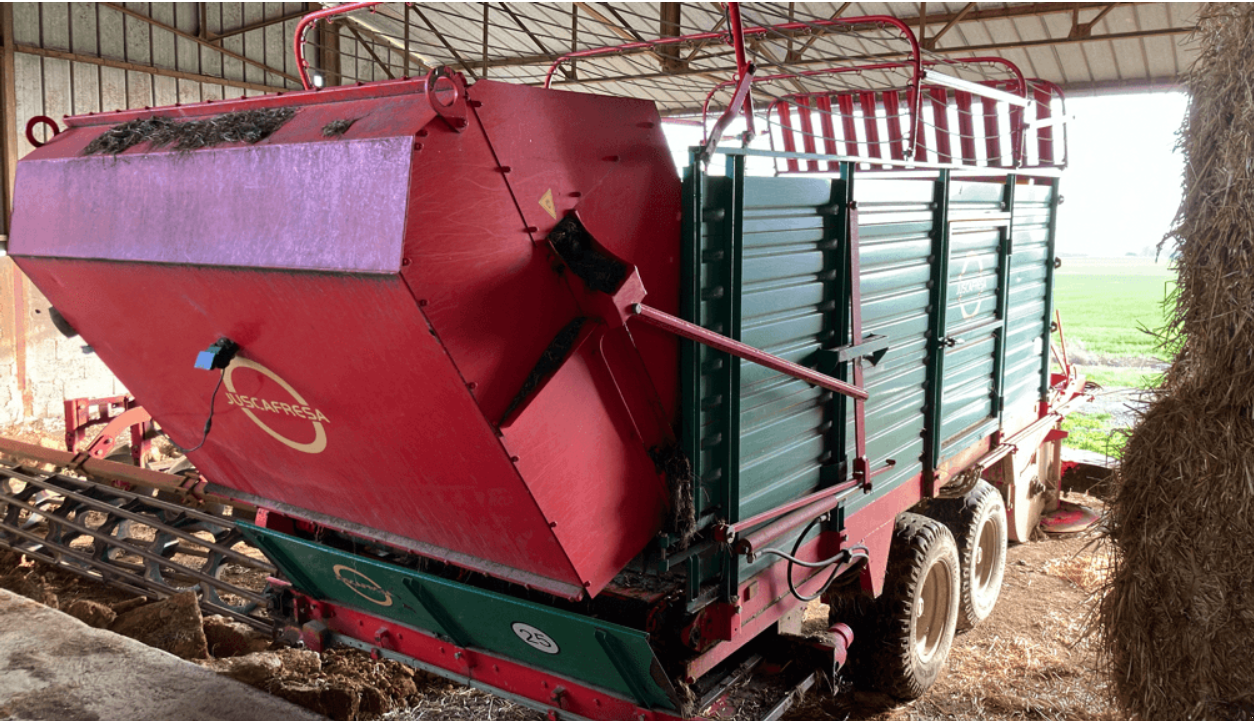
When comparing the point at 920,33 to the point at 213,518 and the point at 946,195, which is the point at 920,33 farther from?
the point at 213,518

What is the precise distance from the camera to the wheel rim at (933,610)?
480 cm

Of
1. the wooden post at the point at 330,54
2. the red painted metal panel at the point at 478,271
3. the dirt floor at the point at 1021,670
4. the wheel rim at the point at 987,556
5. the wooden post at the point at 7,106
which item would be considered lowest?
the dirt floor at the point at 1021,670

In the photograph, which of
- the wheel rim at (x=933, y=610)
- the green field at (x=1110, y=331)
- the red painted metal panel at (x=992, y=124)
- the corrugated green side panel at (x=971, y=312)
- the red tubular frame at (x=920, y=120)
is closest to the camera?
the corrugated green side panel at (x=971, y=312)

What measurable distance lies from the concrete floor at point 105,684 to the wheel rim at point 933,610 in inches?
124

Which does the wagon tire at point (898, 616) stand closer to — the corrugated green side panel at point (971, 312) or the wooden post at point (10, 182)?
the corrugated green side panel at point (971, 312)

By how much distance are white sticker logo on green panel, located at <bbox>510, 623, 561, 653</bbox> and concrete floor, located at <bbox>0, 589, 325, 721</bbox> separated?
1179mm

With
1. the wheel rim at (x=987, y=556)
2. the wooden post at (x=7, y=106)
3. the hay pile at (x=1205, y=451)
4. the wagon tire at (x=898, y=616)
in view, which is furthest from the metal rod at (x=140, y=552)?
the wooden post at (x=7, y=106)

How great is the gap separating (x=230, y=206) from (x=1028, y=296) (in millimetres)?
4904

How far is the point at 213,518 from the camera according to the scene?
5613 millimetres

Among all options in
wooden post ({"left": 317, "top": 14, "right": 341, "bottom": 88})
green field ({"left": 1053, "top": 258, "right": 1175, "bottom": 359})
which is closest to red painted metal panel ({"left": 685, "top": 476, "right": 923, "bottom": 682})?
green field ({"left": 1053, "top": 258, "right": 1175, "bottom": 359})

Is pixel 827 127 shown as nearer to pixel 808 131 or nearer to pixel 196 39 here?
pixel 808 131

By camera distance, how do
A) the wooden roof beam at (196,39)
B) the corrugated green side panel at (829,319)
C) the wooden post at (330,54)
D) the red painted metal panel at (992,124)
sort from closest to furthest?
the corrugated green side panel at (829,319) < the red painted metal panel at (992,124) < the wooden roof beam at (196,39) < the wooden post at (330,54)

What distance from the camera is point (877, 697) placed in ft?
15.2

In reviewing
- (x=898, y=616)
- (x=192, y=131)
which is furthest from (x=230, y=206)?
(x=898, y=616)
